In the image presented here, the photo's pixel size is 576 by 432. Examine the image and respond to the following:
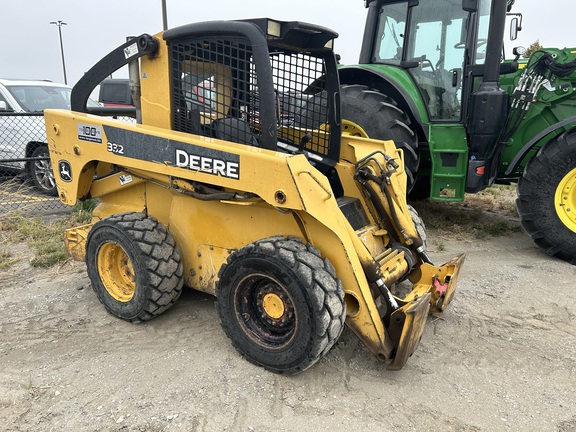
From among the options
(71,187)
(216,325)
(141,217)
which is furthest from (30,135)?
(216,325)

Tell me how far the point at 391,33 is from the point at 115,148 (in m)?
3.65

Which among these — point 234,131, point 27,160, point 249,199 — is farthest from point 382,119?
point 27,160

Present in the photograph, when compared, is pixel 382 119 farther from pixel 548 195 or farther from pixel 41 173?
pixel 41 173

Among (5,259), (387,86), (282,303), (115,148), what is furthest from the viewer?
(387,86)

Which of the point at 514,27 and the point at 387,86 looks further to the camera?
the point at 387,86

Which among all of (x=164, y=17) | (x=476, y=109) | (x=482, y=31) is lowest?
(x=476, y=109)

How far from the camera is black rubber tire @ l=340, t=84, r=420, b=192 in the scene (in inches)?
191

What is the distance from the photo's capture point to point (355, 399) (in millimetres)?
2484

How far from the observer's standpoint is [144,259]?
9.93 feet

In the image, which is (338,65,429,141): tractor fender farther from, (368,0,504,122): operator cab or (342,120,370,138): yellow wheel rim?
(342,120,370,138): yellow wheel rim

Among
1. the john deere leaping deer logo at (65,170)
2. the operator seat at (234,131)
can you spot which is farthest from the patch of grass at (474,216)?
the john deere leaping deer logo at (65,170)

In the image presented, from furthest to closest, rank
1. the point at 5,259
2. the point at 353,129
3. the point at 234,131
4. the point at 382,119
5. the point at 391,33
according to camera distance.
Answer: the point at 391,33
the point at 353,129
the point at 382,119
the point at 5,259
the point at 234,131

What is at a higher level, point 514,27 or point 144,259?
point 514,27

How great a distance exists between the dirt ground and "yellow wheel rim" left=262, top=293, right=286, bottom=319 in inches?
13.6
